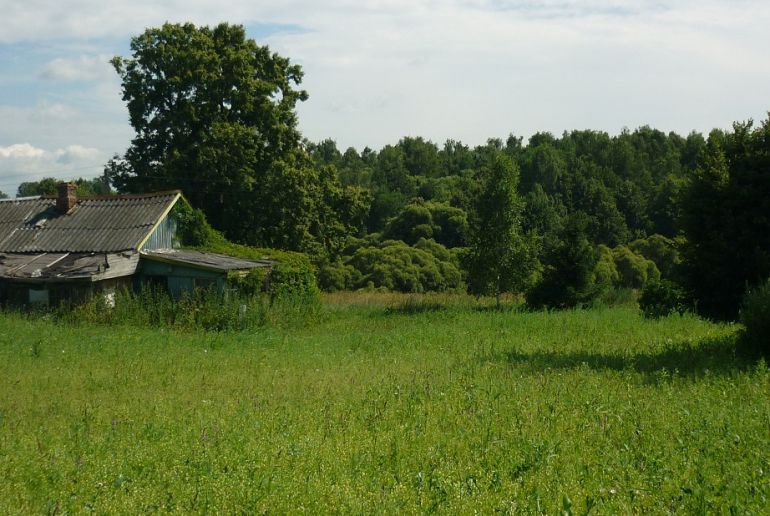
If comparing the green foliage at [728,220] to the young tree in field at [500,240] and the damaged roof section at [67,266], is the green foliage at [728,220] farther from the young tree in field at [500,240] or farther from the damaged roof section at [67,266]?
the damaged roof section at [67,266]

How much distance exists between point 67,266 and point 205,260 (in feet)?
15.8

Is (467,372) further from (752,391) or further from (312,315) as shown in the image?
(312,315)

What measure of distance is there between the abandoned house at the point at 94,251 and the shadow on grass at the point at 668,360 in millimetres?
13996

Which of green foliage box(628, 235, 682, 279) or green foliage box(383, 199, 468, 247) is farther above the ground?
green foliage box(383, 199, 468, 247)

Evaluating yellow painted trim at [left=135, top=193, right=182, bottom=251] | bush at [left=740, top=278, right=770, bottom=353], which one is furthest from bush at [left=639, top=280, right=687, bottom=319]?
yellow painted trim at [left=135, top=193, right=182, bottom=251]

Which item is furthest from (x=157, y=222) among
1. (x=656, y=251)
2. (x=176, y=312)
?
(x=656, y=251)

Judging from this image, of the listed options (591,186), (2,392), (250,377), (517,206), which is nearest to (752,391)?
(250,377)

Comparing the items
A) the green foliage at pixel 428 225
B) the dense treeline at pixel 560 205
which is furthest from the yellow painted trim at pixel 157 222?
the green foliage at pixel 428 225

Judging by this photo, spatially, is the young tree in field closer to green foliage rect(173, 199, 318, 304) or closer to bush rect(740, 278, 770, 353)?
green foliage rect(173, 199, 318, 304)

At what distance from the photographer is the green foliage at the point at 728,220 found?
14.5m

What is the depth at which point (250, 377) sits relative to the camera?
14164 millimetres

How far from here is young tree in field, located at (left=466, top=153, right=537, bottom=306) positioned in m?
32.5

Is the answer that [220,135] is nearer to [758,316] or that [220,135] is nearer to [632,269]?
[758,316]

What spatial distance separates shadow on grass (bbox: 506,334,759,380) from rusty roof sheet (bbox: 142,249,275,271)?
13.1m
